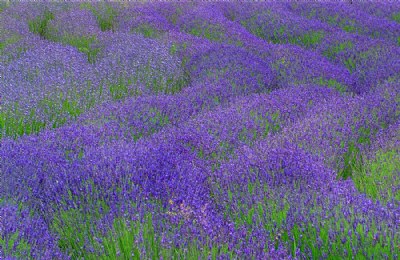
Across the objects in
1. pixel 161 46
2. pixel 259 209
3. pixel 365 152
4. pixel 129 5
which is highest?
pixel 259 209

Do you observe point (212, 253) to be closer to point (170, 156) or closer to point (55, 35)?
point (170, 156)

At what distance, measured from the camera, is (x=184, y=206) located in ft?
8.96

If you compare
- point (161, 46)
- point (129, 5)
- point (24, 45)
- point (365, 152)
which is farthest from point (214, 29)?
point (365, 152)

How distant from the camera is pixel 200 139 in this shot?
3.68 meters

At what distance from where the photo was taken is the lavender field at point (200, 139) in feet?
8.36

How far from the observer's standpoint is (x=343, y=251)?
2387 millimetres

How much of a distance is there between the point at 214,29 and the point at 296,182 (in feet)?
13.7

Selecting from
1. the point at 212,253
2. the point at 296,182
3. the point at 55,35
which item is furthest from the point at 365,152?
the point at 55,35

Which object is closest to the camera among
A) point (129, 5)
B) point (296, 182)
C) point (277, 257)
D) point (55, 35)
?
point (277, 257)

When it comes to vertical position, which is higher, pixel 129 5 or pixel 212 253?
pixel 212 253

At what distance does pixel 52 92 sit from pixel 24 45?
175cm

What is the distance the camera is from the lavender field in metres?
2.55

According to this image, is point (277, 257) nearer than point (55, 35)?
Answer: Yes

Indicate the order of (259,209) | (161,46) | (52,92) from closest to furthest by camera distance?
1. (259,209)
2. (52,92)
3. (161,46)
